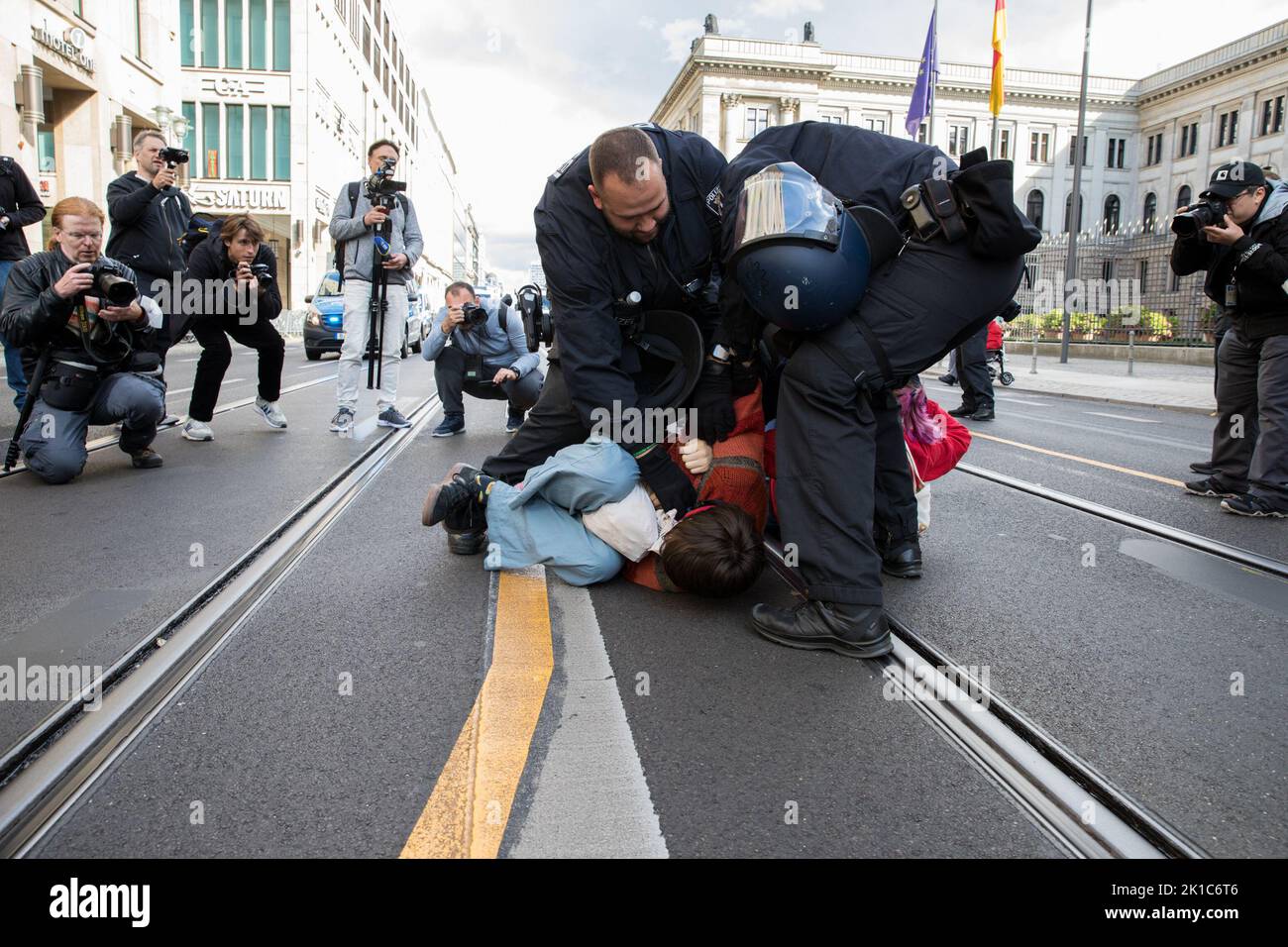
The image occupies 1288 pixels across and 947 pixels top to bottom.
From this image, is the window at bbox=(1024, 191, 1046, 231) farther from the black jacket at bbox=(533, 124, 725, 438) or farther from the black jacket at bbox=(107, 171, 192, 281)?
the black jacket at bbox=(533, 124, 725, 438)

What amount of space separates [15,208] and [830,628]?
8.37m

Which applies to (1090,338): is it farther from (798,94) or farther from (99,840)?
(798,94)

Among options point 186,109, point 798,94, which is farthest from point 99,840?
point 798,94

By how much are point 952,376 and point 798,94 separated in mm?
55553

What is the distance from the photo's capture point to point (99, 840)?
5.34ft

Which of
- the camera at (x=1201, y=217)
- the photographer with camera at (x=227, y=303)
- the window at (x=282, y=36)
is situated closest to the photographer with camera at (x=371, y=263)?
the photographer with camera at (x=227, y=303)

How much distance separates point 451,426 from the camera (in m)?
7.27

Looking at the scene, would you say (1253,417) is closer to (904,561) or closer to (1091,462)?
(1091,462)

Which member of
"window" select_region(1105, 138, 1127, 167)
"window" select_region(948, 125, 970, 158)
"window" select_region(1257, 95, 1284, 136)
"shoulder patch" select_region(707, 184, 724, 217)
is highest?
"window" select_region(948, 125, 970, 158)

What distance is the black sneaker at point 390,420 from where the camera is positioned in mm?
7537

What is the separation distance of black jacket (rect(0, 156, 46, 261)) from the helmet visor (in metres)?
7.64

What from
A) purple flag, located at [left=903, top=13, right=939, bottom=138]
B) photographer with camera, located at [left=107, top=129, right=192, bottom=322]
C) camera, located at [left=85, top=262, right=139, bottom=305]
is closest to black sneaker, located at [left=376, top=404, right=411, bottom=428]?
photographer with camera, located at [left=107, top=129, right=192, bottom=322]

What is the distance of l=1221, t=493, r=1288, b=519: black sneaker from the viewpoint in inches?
179

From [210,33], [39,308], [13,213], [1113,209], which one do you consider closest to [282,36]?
[210,33]
